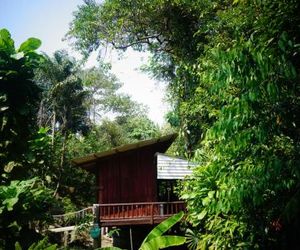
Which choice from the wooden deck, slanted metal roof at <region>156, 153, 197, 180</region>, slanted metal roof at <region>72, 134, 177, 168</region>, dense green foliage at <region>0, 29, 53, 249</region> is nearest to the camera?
dense green foliage at <region>0, 29, 53, 249</region>

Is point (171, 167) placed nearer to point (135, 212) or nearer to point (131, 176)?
point (131, 176)

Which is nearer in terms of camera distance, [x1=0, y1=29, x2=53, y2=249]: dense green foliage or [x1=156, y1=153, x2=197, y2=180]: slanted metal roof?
[x1=0, y1=29, x2=53, y2=249]: dense green foliage

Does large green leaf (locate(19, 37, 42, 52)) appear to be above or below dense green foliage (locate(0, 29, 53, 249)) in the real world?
above

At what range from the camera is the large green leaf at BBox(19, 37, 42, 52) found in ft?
16.3

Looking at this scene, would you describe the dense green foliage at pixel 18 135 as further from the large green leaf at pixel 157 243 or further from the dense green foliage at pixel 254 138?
the dense green foliage at pixel 254 138

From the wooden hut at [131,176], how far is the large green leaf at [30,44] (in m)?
9.48

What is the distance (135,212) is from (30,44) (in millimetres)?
10998

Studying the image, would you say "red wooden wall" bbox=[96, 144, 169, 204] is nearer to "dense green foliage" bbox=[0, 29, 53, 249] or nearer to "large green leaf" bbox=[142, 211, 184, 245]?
"dense green foliage" bbox=[0, 29, 53, 249]

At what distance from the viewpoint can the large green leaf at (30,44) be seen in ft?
16.3

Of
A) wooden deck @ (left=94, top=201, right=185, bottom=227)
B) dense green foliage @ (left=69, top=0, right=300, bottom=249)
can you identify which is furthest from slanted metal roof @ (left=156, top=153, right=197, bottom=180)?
dense green foliage @ (left=69, top=0, right=300, bottom=249)

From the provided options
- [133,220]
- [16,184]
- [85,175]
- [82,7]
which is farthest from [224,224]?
[85,175]

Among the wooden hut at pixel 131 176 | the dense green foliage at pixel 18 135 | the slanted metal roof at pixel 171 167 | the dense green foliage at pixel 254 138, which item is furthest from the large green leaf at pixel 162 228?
the slanted metal roof at pixel 171 167

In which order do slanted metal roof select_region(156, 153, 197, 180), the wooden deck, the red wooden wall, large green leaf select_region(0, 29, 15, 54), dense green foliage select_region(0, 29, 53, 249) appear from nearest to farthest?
dense green foliage select_region(0, 29, 53, 249)
large green leaf select_region(0, 29, 15, 54)
the wooden deck
the red wooden wall
slanted metal roof select_region(156, 153, 197, 180)

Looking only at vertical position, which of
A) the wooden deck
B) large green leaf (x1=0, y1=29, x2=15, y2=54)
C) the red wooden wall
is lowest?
the wooden deck
